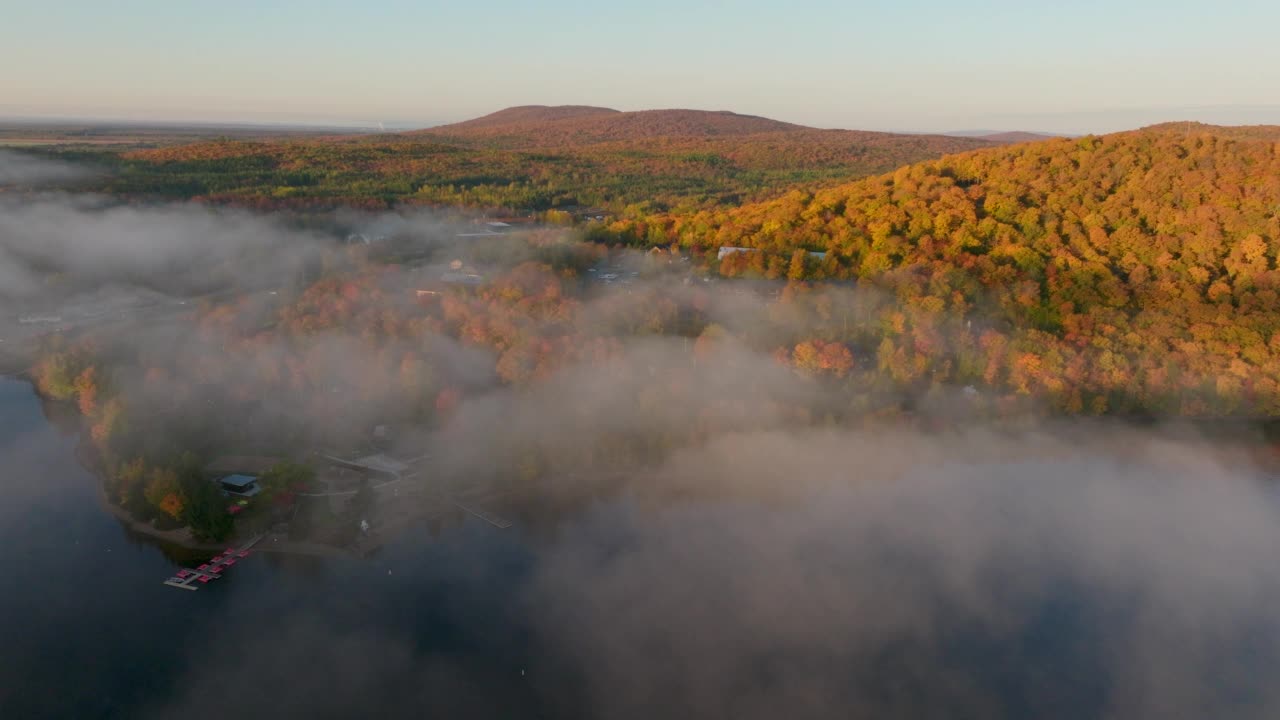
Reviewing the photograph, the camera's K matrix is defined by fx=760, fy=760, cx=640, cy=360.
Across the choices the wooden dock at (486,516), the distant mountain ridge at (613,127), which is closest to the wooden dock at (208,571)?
the wooden dock at (486,516)

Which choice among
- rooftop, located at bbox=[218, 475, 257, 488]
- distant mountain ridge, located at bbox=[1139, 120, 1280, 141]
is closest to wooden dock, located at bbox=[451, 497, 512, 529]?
rooftop, located at bbox=[218, 475, 257, 488]

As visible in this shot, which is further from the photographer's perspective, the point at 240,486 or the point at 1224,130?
the point at 1224,130

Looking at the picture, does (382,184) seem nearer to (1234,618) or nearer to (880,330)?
(880,330)

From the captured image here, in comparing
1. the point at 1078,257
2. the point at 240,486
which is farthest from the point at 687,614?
the point at 1078,257

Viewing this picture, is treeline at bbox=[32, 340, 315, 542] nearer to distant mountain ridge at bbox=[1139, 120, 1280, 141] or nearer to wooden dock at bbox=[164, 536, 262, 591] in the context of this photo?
wooden dock at bbox=[164, 536, 262, 591]

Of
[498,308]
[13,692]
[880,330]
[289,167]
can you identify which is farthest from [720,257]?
[289,167]

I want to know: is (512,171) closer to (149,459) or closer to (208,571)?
(149,459)
